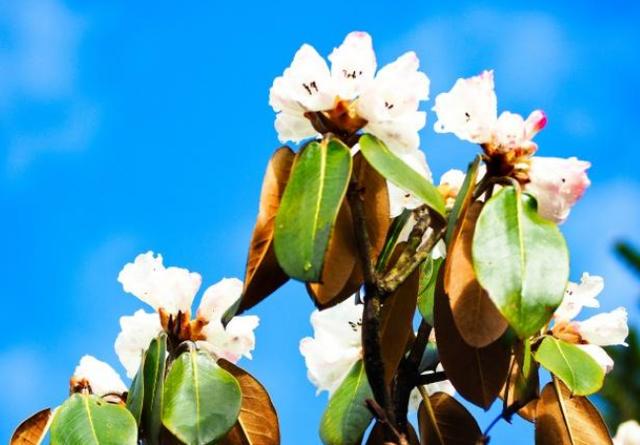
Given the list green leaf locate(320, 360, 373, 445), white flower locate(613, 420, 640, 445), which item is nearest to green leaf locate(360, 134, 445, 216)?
green leaf locate(320, 360, 373, 445)

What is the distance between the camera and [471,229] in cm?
130

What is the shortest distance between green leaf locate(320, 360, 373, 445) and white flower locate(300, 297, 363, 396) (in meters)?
0.15

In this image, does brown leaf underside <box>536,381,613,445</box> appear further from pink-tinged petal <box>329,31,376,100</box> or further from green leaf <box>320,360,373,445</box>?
pink-tinged petal <box>329,31,376,100</box>

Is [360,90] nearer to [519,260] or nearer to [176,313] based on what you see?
[519,260]

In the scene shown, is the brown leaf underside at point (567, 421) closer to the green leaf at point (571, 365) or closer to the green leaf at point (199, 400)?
the green leaf at point (571, 365)

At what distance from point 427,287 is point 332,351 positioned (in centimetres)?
17

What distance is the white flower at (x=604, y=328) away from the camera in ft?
5.18

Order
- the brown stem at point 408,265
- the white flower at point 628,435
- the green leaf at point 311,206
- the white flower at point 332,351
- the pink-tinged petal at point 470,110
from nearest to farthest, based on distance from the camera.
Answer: the green leaf at point 311,206
the brown stem at point 408,265
the pink-tinged petal at point 470,110
the white flower at point 332,351
the white flower at point 628,435

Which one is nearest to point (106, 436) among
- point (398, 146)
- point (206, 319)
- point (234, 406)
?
point (234, 406)

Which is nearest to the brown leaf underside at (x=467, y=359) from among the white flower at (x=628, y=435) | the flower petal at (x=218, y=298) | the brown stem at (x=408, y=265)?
the brown stem at (x=408, y=265)

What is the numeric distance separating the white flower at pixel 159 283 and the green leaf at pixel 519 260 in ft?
1.66

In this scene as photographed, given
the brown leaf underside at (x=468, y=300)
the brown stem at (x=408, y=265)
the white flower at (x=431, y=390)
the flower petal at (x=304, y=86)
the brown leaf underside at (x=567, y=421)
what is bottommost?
the brown leaf underside at (x=567, y=421)

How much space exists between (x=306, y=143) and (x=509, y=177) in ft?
0.83

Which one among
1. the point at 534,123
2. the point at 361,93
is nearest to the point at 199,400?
the point at 361,93
